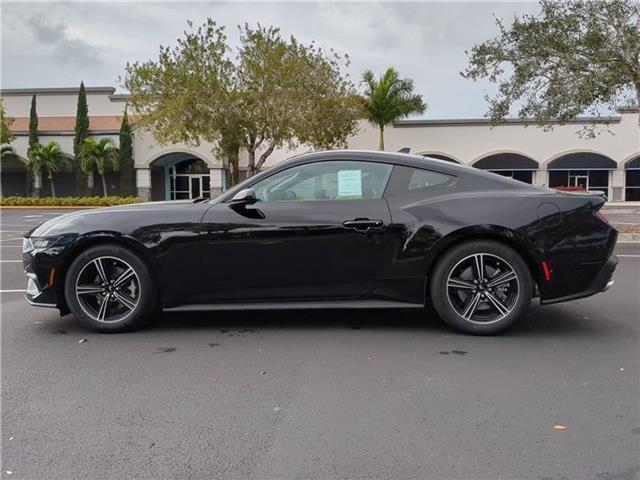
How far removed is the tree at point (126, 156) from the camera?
115 feet

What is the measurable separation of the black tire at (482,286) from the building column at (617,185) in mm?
34585

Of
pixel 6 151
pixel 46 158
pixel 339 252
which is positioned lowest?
pixel 339 252

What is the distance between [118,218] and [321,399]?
2446 mm

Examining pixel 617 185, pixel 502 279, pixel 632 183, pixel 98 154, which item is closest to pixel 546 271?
pixel 502 279

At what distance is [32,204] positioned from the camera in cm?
3328

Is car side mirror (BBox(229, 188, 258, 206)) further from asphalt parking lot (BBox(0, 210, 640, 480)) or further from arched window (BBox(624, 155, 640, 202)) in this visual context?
arched window (BBox(624, 155, 640, 202))

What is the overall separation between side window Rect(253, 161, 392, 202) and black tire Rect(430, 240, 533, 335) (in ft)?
2.85

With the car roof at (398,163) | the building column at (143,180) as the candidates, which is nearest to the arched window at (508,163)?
the building column at (143,180)

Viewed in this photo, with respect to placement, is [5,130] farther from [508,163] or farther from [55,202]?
[508,163]

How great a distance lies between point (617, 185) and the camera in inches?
1385

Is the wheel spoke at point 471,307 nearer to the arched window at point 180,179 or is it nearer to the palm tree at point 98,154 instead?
the palm tree at point 98,154

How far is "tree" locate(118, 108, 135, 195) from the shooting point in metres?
35.0

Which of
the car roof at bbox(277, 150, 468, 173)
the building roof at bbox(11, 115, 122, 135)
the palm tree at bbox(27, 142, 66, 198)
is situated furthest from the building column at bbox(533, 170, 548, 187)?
the car roof at bbox(277, 150, 468, 173)

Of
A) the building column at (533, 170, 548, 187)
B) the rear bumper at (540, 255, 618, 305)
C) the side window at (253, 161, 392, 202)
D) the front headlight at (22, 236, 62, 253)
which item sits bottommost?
the rear bumper at (540, 255, 618, 305)
